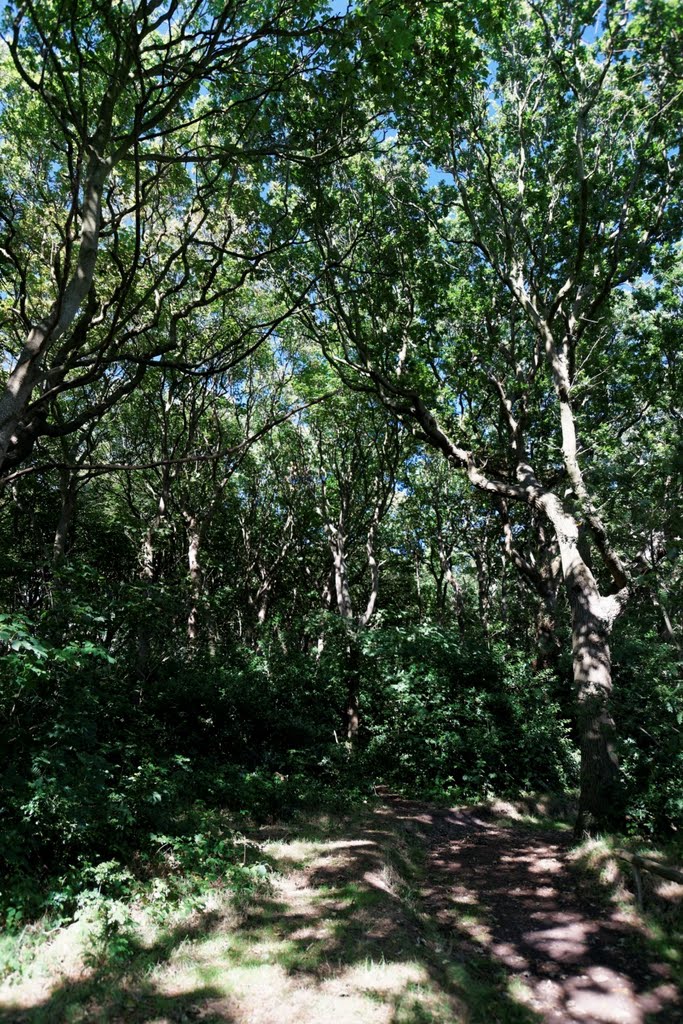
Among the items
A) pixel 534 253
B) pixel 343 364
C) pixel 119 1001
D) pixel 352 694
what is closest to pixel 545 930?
pixel 119 1001

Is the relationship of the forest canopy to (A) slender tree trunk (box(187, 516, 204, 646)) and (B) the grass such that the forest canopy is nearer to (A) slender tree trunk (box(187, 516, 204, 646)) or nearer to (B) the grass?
(A) slender tree trunk (box(187, 516, 204, 646))

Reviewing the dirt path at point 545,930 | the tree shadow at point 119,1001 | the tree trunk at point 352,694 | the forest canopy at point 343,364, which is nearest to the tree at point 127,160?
the forest canopy at point 343,364

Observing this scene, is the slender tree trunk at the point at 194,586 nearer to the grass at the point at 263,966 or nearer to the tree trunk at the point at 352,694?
the tree trunk at the point at 352,694

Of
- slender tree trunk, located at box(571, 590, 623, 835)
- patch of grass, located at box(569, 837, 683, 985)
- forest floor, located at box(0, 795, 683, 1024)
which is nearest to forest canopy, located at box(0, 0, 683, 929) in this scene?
slender tree trunk, located at box(571, 590, 623, 835)

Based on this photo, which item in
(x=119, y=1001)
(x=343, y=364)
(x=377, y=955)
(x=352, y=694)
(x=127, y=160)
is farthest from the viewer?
(x=352, y=694)

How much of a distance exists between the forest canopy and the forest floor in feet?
3.99

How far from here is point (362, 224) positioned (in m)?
12.9

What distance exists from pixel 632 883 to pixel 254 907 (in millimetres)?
4466

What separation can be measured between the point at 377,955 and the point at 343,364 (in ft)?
40.2

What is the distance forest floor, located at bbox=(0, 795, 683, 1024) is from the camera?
4230 millimetres

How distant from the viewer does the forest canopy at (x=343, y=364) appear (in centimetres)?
604

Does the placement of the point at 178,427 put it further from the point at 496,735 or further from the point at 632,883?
the point at 632,883

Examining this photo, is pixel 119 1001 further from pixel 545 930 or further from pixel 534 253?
pixel 534 253

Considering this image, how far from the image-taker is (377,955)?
500 centimetres
